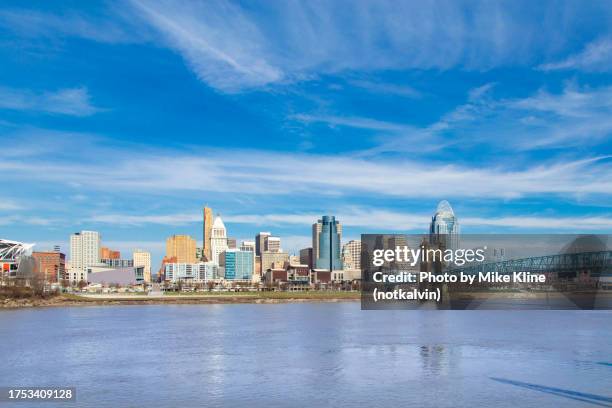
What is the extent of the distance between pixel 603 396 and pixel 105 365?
23.9m

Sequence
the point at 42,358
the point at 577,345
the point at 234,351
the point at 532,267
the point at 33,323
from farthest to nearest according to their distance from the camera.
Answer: the point at 532,267 < the point at 33,323 < the point at 577,345 < the point at 234,351 < the point at 42,358

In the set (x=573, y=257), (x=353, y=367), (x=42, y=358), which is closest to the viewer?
(x=353, y=367)

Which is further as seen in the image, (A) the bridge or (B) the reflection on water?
(A) the bridge

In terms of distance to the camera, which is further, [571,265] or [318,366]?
[571,265]

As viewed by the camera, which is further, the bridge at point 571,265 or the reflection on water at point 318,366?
the bridge at point 571,265

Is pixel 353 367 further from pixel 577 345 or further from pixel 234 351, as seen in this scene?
pixel 577 345

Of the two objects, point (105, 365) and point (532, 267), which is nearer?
point (105, 365)

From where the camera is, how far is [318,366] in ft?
109

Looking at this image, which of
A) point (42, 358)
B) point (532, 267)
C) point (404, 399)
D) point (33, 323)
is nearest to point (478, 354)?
point (404, 399)

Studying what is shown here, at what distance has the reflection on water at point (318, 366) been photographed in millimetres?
25250

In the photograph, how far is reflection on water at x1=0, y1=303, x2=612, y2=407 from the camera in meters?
25.2

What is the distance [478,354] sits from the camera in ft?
124

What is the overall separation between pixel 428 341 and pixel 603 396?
67.3 feet

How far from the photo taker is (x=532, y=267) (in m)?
135
